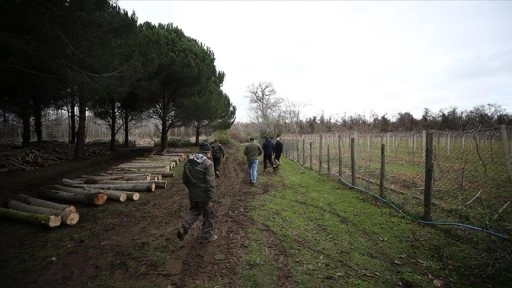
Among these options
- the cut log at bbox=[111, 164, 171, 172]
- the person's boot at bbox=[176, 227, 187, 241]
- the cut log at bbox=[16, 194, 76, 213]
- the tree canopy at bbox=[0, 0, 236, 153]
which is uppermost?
the tree canopy at bbox=[0, 0, 236, 153]

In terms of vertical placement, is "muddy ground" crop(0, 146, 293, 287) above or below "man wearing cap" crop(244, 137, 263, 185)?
below

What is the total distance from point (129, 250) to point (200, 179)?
1796 millimetres

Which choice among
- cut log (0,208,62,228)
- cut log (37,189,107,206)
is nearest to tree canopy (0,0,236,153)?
cut log (37,189,107,206)

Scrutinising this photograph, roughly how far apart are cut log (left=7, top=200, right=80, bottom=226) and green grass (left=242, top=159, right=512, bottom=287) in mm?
4054

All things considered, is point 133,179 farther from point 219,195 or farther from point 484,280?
point 484,280

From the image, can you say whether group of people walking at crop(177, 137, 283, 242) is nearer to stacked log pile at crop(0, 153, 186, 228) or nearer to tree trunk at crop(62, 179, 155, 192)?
stacked log pile at crop(0, 153, 186, 228)

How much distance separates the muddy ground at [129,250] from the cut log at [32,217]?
0.14m

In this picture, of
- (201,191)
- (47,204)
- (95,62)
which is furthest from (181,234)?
(95,62)

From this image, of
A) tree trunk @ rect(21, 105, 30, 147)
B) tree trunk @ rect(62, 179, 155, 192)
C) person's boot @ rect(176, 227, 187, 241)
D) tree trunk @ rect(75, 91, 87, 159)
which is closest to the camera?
person's boot @ rect(176, 227, 187, 241)

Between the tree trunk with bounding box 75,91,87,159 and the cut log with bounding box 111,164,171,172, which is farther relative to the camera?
the tree trunk with bounding box 75,91,87,159

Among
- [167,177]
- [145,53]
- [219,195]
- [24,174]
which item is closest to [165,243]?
[219,195]

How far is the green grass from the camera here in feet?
14.0

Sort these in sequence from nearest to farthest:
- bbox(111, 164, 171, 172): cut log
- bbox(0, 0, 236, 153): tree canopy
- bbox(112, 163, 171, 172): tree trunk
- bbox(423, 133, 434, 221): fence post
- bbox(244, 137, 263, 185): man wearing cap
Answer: bbox(423, 133, 434, 221): fence post
bbox(0, 0, 236, 153): tree canopy
bbox(244, 137, 263, 185): man wearing cap
bbox(111, 164, 171, 172): cut log
bbox(112, 163, 171, 172): tree trunk

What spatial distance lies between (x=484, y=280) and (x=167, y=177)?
458 inches
